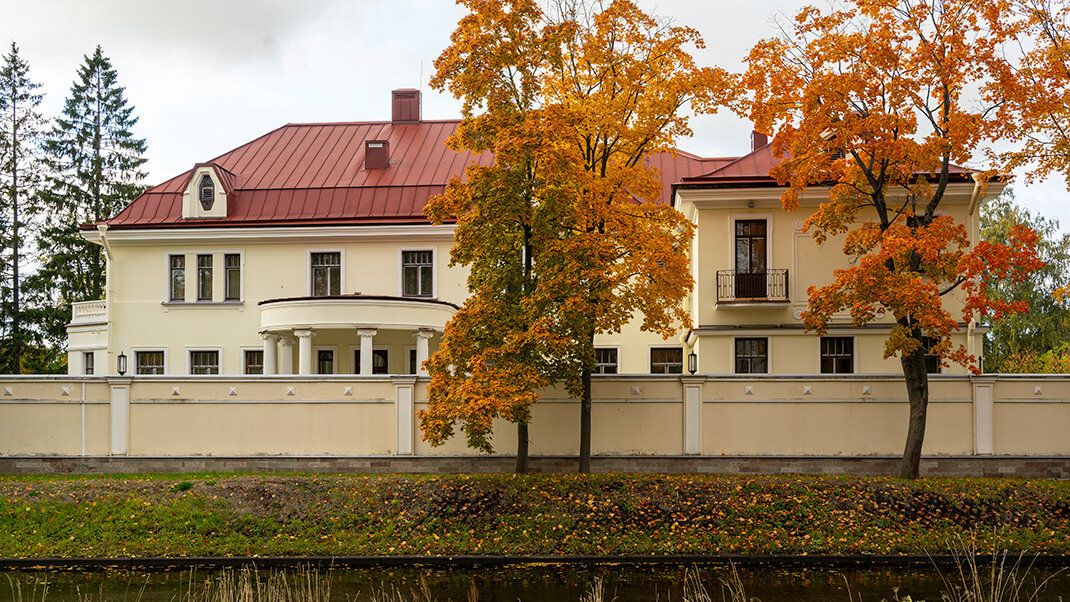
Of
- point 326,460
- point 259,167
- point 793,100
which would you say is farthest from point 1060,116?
point 259,167

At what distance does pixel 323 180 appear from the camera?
1283 inches

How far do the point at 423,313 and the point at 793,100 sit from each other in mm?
12884

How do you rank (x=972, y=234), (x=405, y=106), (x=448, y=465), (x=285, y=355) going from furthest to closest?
1. (x=405, y=106)
2. (x=285, y=355)
3. (x=972, y=234)
4. (x=448, y=465)

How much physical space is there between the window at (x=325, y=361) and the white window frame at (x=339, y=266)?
1924 millimetres

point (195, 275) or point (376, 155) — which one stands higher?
point (376, 155)

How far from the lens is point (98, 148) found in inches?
1732

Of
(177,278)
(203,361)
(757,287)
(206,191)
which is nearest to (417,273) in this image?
(203,361)

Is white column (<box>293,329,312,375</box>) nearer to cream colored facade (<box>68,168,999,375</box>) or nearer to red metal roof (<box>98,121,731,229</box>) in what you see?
cream colored facade (<box>68,168,999,375</box>)

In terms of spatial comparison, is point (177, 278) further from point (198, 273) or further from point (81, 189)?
point (81, 189)

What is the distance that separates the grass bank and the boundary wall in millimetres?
2130

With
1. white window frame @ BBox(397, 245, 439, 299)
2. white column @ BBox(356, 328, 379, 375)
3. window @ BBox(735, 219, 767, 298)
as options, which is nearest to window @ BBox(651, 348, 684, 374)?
window @ BBox(735, 219, 767, 298)

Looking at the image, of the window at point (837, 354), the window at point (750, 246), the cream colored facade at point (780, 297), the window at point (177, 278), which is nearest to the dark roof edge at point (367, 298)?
the window at point (177, 278)

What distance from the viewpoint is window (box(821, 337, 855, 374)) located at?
25734 millimetres

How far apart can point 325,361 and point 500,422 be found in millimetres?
11660
